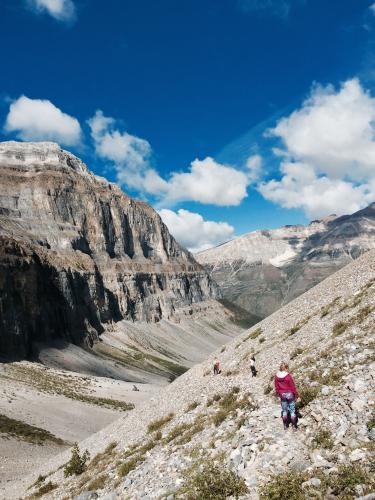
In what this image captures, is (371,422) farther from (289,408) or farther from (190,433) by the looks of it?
(190,433)

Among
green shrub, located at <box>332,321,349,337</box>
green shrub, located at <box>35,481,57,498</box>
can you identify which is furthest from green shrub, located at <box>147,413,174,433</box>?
green shrub, located at <box>332,321,349,337</box>

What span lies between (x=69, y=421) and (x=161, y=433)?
43.8m

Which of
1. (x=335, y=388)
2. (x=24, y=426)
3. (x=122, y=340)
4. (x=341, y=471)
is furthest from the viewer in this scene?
(x=122, y=340)

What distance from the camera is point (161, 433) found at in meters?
23.5

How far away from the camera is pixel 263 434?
14.9m

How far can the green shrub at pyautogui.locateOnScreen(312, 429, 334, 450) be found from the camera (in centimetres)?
1259

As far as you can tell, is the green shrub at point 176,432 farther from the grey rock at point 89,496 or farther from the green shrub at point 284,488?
the green shrub at point 284,488

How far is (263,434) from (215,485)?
113 inches

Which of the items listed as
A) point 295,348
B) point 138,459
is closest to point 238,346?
point 295,348

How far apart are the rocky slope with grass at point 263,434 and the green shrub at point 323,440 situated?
0.10 feet

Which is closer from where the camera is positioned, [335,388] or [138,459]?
[335,388]

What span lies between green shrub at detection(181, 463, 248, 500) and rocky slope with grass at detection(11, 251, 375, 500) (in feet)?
0.12

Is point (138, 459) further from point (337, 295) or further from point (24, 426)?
point (24, 426)

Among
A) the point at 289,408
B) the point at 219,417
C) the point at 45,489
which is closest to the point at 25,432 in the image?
the point at 45,489
